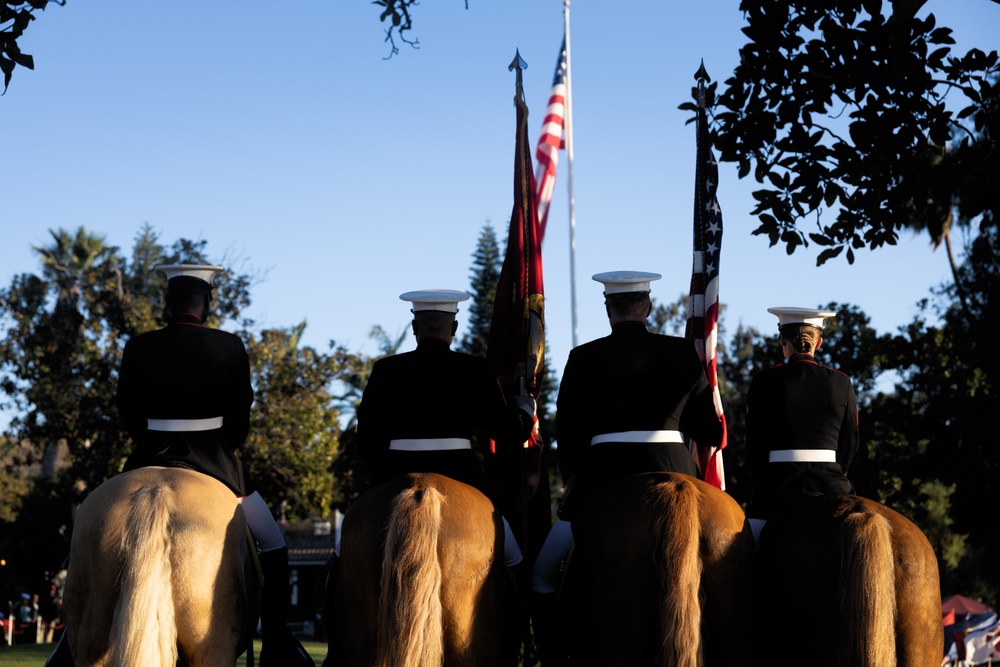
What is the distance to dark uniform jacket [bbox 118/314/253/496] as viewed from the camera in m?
7.32

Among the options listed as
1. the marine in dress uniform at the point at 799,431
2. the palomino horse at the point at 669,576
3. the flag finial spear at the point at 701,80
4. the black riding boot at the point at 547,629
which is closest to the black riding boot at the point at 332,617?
the black riding boot at the point at 547,629

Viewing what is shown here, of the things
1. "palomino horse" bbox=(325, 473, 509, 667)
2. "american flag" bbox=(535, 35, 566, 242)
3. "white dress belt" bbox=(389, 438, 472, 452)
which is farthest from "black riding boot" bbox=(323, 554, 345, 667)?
"american flag" bbox=(535, 35, 566, 242)

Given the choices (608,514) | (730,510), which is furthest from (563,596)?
(730,510)

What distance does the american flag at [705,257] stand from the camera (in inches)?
389

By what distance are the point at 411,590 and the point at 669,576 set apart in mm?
1362

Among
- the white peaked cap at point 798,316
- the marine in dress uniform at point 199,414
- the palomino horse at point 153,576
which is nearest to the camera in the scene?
the palomino horse at point 153,576

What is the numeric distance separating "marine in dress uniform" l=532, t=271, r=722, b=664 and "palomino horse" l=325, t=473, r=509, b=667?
88 cm

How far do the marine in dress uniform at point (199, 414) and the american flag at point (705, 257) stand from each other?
364 centimetres

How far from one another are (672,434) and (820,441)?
1.07m

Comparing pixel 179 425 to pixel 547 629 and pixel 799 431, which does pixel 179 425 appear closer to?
pixel 547 629

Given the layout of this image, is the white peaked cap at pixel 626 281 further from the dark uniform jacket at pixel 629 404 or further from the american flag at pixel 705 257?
the american flag at pixel 705 257

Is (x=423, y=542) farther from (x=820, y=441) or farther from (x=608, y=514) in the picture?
(x=820, y=441)

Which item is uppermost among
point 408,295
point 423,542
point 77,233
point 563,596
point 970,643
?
point 77,233

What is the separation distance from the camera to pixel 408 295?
768 centimetres
